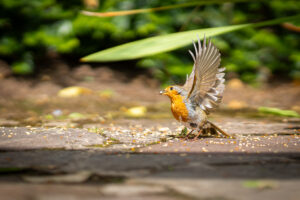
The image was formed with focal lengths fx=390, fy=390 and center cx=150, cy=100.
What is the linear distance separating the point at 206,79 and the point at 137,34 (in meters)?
3.64

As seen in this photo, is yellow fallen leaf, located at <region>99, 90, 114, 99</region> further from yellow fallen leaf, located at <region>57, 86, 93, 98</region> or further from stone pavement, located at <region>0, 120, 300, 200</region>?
stone pavement, located at <region>0, 120, 300, 200</region>

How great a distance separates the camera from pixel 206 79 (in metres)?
2.48

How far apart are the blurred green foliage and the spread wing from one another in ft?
9.71

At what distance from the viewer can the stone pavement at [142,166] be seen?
1357mm

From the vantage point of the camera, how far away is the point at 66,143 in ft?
7.44

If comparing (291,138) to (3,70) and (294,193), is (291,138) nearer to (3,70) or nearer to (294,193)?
(294,193)

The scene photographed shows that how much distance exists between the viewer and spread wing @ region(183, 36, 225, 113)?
2393 mm

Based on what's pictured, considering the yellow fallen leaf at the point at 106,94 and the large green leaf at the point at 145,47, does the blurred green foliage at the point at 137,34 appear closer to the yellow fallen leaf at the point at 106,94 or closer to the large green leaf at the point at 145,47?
the yellow fallen leaf at the point at 106,94

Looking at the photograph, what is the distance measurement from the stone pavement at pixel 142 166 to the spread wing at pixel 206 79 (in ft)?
0.85

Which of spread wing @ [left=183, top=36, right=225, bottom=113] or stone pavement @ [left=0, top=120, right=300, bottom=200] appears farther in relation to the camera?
spread wing @ [left=183, top=36, right=225, bottom=113]

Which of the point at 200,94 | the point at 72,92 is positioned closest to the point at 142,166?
the point at 200,94

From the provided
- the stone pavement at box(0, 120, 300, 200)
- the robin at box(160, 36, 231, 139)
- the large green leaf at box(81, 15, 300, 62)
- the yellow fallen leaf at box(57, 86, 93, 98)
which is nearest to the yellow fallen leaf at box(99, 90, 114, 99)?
the yellow fallen leaf at box(57, 86, 93, 98)

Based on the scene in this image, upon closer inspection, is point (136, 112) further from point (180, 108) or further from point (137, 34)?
point (137, 34)

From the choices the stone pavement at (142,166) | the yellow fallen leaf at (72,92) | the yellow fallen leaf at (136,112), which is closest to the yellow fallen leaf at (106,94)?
the yellow fallen leaf at (72,92)
